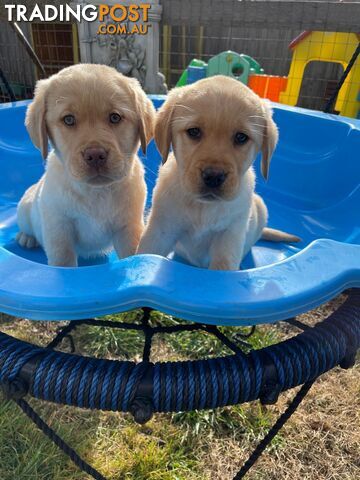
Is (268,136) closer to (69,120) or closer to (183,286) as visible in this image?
(69,120)

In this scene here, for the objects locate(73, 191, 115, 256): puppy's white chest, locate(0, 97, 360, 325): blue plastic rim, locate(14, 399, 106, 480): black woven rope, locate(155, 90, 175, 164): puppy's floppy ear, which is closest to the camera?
locate(0, 97, 360, 325): blue plastic rim

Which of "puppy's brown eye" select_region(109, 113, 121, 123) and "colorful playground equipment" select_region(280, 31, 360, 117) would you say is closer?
"puppy's brown eye" select_region(109, 113, 121, 123)

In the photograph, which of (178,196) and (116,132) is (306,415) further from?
(116,132)

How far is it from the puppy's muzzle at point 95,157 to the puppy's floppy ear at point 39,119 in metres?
0.31

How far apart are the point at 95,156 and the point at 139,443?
1384mm

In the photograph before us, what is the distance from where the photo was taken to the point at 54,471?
1.86 metres

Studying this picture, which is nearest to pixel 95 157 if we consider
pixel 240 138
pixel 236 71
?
pixel 240 138

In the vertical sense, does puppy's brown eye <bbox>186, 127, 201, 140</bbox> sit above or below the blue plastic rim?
above

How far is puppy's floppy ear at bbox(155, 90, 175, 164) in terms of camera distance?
A: 188 centimetres

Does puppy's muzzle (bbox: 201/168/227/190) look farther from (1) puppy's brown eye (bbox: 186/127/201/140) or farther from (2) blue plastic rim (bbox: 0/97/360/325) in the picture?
(2) blue plastic rim (bbox: 0/97/360/325)

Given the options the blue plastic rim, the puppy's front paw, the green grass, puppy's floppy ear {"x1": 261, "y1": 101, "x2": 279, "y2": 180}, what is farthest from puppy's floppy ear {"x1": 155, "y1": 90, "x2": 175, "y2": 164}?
the green grass

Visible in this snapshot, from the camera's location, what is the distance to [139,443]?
202 cm

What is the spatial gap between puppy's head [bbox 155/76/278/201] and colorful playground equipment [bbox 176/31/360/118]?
3819 millimetres

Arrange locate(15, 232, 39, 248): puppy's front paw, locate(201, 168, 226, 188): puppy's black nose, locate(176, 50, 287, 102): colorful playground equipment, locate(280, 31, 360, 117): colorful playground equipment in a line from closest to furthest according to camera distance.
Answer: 1. locate(201, 168, 226, 188): puppy's black nose
2. locate(15, 232, 39, 248): puppy's front paw
3. locate(280, 31, 360, 117): colorful playground equipment
4. locate(176, 50, 287, 102): colorful playground equipment
